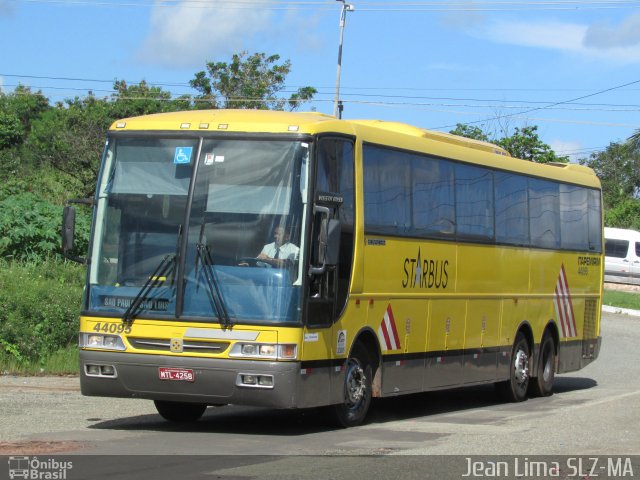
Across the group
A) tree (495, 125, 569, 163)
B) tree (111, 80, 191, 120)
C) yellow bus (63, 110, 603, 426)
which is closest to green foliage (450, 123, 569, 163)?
tree (495, 125, 569, 163)

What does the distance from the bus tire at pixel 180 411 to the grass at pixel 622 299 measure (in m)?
26.8

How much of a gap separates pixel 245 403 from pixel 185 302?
1236 mm

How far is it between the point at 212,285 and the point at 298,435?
197 centimetres

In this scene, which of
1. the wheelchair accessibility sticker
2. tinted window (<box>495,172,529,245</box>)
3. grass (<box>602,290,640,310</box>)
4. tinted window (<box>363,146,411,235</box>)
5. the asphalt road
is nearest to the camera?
the asphalt road

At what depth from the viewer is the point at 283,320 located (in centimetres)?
1164

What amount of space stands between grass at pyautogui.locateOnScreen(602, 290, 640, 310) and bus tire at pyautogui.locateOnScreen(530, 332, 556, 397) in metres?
19.2

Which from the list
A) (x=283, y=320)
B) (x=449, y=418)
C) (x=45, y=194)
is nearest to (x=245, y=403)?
(x=283, y=320)

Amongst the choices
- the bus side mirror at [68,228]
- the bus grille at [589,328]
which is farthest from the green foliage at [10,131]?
the bus side mirror at [68,228]

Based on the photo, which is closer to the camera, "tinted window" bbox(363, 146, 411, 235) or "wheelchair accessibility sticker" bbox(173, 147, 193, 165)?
"wheelchair accessibility sticker" bbox(173, 147, 193, 165)

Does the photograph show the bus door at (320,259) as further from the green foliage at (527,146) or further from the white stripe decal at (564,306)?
the green foliage at (527,146)

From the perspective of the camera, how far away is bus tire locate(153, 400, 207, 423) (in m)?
13.5

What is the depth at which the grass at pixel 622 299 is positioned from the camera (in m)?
38.6

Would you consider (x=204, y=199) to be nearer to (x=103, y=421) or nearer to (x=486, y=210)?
(x=103, y=421)

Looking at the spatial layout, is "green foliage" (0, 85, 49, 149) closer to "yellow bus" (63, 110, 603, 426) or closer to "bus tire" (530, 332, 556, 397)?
"bus tire" (530, 332, 556, 397)
